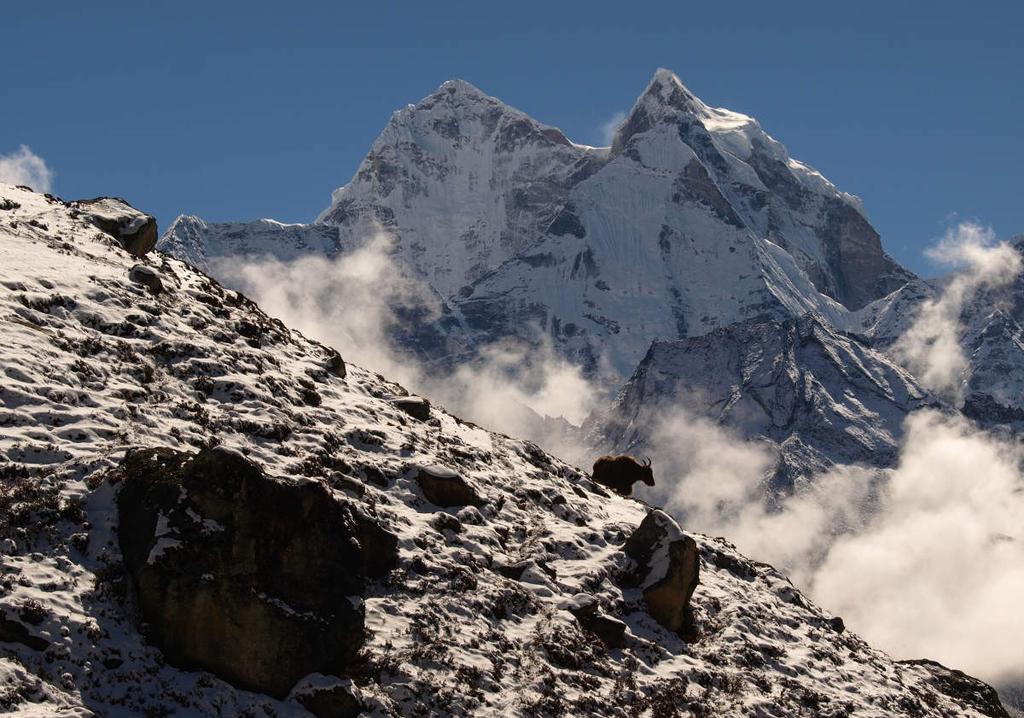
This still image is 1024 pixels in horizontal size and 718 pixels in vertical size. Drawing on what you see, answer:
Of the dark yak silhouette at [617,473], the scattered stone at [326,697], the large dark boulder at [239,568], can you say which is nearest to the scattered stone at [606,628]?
the large dark boulder at [239,568]

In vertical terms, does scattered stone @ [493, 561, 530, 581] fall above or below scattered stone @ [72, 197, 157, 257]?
below

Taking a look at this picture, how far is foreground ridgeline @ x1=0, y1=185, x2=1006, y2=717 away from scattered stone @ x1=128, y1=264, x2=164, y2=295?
0.30 feet

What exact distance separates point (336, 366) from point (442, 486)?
25.6ft

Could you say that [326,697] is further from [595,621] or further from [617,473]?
[617,473]

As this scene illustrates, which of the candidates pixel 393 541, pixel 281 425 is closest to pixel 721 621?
pixel 393 541

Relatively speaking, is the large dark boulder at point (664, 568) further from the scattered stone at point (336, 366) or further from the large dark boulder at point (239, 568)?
the scattered stone at point (336, 366)

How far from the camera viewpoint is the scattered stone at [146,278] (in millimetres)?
42875

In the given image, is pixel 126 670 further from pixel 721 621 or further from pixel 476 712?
pixel 721 621

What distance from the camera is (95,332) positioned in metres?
38.2

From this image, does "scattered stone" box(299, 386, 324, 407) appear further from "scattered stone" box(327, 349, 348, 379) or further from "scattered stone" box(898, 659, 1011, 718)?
"scattered stone" box(898, 659, 1011, 718)

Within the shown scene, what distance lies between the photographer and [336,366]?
45.2 meters

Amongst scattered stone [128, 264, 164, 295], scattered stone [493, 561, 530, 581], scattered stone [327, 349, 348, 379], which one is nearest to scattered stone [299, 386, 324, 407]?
scattered stone [327, 349, 348, 379]

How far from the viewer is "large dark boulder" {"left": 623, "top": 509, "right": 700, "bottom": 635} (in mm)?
38750

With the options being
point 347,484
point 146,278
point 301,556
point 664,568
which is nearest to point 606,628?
point 664,568
